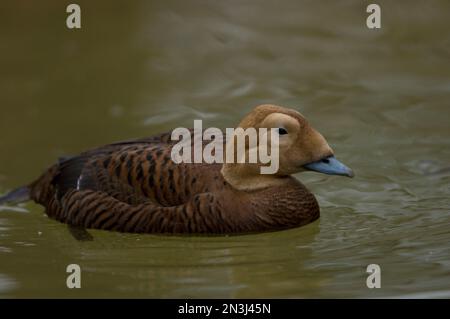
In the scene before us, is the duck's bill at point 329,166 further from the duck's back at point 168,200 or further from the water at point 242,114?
the water at point 242,114

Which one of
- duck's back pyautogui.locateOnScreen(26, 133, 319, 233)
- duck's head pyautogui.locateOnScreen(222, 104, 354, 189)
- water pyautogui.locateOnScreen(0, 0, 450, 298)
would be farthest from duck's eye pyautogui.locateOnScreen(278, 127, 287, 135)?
water pyautogui.locateOnScreen(0, 0, 450, 298)

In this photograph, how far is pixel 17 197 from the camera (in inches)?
382

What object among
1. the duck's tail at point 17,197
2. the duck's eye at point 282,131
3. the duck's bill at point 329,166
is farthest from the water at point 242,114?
the duck's eye at point 282,131

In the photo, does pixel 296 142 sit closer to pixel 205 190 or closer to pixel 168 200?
pixel 205 190

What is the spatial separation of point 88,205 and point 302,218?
1.67 meters

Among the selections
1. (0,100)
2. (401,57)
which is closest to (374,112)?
(401,57)

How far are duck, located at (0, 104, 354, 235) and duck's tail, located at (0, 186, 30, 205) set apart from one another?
0.75 meters

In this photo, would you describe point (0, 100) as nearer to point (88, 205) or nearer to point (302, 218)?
point (88, 205)

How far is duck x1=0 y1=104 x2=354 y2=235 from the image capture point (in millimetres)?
8492

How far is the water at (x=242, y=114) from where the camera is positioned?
781 cm

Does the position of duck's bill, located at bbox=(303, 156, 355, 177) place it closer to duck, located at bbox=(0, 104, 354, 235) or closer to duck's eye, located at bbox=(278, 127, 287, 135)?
duck, located at bbox=(0, 104, 354, 235)

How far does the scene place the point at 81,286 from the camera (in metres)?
7.55

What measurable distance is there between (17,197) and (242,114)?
2932 mm
